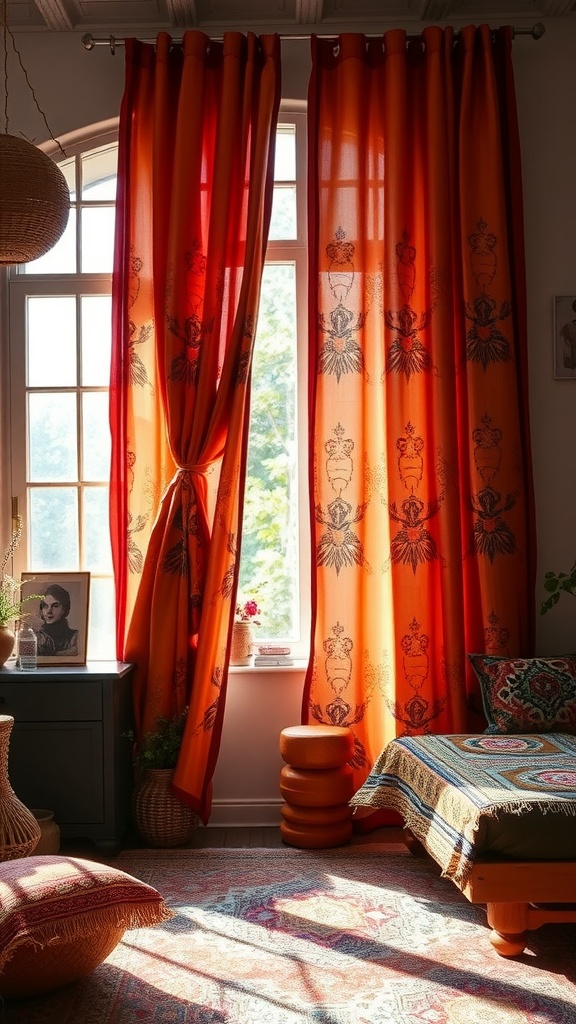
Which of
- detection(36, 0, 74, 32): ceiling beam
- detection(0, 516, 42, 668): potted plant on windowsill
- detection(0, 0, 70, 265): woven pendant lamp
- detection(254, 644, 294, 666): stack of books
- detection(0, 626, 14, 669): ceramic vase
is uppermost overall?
detection(36, 0, 74, 32): ceiling beam

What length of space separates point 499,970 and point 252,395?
2607 mm

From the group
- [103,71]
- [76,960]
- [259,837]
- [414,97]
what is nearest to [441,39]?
[414,97]

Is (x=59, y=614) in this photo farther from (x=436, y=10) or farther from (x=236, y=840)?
(x=436, y=10)

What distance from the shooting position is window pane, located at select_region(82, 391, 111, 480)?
445 centimetres

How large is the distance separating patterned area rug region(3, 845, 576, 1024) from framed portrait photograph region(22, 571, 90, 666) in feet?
3.09

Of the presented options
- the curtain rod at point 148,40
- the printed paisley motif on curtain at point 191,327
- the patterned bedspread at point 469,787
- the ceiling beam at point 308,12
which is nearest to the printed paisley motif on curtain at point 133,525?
the printed paisley motif on curtain at point 191,327

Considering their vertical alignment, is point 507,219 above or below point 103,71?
below

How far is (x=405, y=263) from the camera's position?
422cm

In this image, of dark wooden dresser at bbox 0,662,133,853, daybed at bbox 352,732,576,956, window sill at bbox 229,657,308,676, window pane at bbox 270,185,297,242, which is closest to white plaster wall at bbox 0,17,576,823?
window sill at bbox 229,657,308,676

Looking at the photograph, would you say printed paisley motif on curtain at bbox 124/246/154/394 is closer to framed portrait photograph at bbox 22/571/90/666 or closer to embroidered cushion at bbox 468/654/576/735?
framed portrait photograph at bbox 22/571/90/666

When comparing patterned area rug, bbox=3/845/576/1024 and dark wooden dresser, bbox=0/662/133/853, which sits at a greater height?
dark wooden dresser, bbox=0/662/133/853

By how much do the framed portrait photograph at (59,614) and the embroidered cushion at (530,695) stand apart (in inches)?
63.9

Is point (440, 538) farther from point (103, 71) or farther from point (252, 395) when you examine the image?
point (103, 71)

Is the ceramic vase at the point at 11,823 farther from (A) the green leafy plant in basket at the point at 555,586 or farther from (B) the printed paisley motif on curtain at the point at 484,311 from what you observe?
(B) the printed paisley motif on curtain at the point at 484,311
